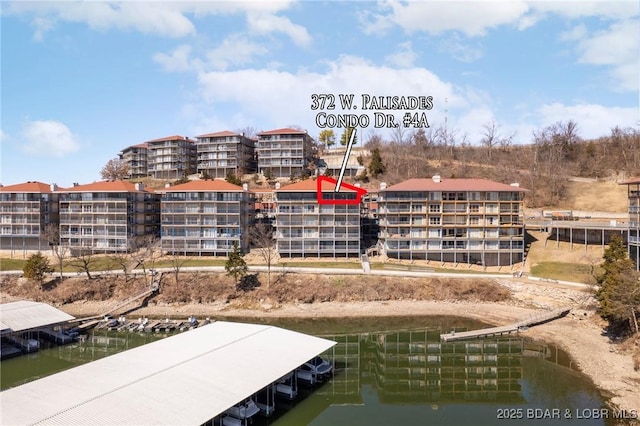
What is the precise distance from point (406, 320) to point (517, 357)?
13.8 m

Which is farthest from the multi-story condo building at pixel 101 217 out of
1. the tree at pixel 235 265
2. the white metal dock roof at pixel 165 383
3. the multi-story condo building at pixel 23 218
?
the white metal dock roof at pixel 165 383

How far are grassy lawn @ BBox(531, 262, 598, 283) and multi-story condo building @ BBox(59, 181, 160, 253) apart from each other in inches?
2508

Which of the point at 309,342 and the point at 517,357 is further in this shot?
the point at 517,357

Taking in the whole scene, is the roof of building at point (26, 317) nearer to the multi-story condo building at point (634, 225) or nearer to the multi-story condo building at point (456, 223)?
the multi-story condo building at point (456, 223)

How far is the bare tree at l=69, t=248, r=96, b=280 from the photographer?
6165 cm

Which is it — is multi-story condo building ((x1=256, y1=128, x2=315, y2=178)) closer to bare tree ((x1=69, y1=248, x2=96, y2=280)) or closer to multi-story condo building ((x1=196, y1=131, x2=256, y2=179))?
multi-story condo building ((x1=196, y1=131, x2=256, y2=179))

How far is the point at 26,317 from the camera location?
44.0 meters

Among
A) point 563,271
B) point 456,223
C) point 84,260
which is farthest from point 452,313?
point 84,260

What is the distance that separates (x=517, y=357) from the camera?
40.4 m

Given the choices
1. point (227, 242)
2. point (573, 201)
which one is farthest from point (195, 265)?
point (573, 201)

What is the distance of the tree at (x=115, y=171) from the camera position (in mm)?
115375

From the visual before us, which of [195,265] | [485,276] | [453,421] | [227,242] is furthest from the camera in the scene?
[227,242]

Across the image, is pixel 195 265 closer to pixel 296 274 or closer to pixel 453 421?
pixel 296 274

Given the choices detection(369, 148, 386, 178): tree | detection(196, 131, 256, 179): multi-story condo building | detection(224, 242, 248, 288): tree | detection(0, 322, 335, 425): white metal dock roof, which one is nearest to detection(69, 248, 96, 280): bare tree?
detection(224, 242, 248, 288): tree
